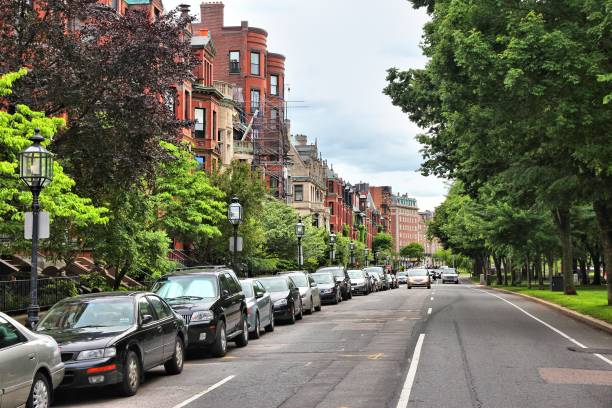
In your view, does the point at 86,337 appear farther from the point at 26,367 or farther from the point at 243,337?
the point at 243,337

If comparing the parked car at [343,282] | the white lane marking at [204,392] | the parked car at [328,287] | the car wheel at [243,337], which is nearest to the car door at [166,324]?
the white lane marking at [204,392]

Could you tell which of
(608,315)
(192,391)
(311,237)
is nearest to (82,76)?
(192,391)

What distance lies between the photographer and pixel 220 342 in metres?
15.8

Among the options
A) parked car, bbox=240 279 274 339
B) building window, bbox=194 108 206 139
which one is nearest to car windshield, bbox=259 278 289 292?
parked car, bbox=240 279 274 339

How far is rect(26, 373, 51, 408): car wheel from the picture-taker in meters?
8.96

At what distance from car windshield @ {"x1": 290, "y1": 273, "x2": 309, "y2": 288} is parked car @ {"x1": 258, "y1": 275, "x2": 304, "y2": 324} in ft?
9.70

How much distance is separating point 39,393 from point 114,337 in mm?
1988

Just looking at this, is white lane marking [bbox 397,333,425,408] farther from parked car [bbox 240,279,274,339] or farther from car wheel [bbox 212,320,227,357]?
parked car [bbox 240,279,274,339]

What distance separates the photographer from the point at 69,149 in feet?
70.4

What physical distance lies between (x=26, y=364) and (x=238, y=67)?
200 ft

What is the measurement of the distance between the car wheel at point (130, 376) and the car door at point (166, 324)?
121cm

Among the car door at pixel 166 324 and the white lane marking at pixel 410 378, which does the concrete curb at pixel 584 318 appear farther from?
the car door at pixel 166 324

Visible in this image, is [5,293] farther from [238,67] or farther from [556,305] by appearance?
[238,67]

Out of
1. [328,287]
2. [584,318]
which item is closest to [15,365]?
[584,318]
